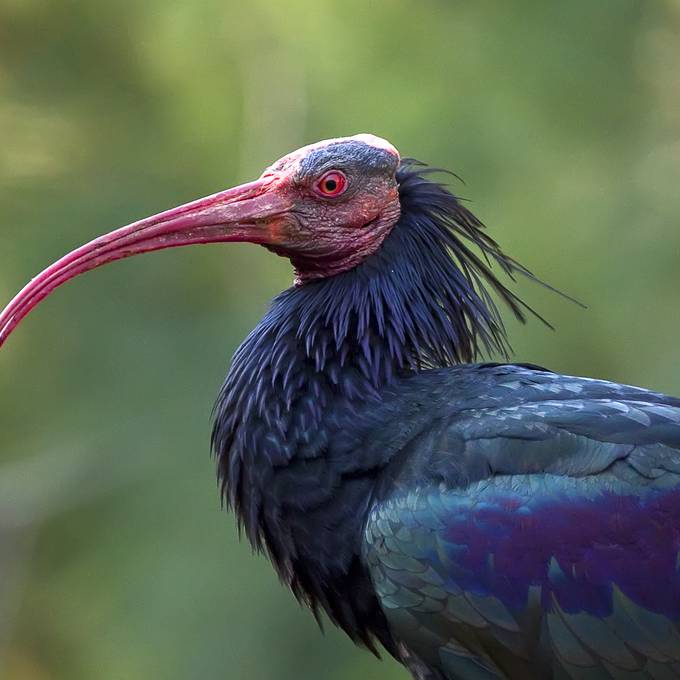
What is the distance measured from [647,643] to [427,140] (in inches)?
284

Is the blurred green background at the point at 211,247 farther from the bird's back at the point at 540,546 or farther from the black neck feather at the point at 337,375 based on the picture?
the bird's back at the point at 540,546

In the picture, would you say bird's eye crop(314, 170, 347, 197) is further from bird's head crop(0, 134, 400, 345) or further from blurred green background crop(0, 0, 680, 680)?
blurred green background crop(0, 0, 680, 680)

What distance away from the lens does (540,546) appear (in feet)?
13.5

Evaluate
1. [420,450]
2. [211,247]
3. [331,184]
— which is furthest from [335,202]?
[211,247]

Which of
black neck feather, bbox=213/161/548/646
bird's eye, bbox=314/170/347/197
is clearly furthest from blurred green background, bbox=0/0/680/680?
bird's eye, bbox=314/170/347/197

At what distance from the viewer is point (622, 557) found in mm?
4082

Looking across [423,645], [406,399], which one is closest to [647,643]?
[423,645]

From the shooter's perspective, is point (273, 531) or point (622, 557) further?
point (273, 531)

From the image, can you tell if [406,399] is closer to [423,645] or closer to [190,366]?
[423,645]

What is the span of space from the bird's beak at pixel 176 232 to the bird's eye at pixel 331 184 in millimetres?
128

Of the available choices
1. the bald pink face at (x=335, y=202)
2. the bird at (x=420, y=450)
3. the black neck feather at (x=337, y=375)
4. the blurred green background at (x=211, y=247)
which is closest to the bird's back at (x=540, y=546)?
the bird at (x=420, y=450)

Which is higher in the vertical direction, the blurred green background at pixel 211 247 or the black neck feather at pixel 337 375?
the blurred green background at pixel 211 247

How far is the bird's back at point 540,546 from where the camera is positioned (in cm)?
408

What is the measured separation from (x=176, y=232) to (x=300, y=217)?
446 millimetres
